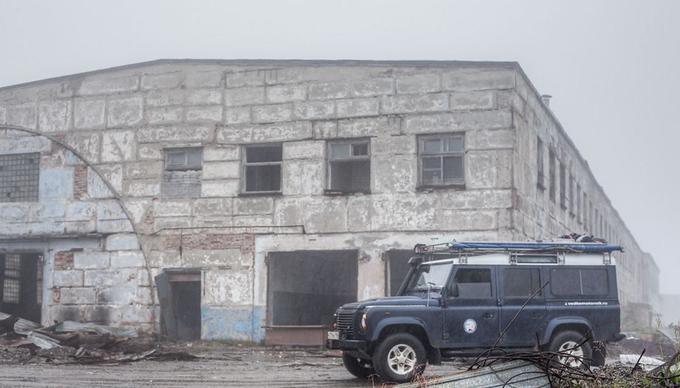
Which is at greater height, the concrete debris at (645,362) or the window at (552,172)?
the window at (552,172)

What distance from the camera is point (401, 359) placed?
12.9 m

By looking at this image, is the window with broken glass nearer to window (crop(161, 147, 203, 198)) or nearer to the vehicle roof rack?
window (crop(161, 147, 203, 198))

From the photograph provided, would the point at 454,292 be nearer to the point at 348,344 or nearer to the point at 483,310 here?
the point at 483,310

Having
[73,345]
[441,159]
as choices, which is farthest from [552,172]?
[73,345]

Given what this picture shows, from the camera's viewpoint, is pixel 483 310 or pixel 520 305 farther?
pixel 520 305

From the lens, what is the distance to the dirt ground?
13.1 meters

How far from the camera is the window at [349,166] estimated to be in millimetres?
21859

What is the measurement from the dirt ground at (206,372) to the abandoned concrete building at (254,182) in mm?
3394

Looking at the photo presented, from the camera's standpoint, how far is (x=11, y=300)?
25.6 meters

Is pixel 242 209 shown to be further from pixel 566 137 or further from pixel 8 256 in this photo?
pixel 566 137

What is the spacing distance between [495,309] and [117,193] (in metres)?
13.1

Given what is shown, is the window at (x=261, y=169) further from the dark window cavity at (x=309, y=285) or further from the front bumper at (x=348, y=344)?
the front bumper at (x=348, y=344)

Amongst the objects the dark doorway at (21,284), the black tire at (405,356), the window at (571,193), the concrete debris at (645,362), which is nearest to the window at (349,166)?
the concrete debris at (645,362)

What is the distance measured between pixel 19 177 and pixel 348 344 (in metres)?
14.9
